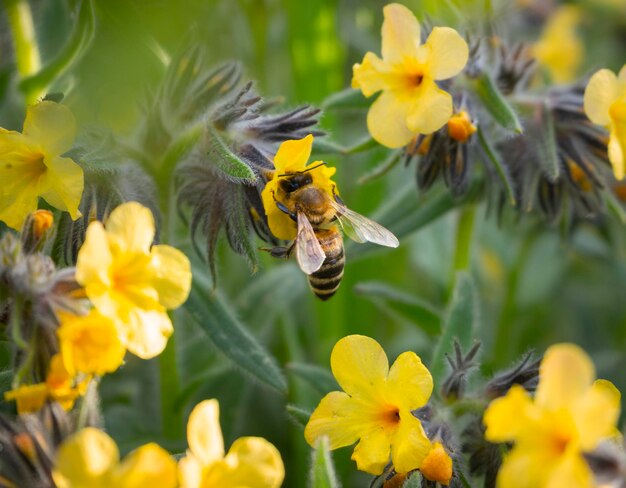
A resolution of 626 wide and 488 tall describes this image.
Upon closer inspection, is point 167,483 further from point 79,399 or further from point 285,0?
point 285,0

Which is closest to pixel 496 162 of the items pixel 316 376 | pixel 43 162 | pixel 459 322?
pixel 459 322

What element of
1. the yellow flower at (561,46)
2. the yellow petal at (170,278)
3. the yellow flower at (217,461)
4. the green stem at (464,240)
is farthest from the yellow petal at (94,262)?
the yellow flower at (561,46)

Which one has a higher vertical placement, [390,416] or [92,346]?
[92,346]

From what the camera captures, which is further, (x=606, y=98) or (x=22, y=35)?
(x=22, y=35)

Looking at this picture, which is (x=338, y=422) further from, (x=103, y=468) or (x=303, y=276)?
(x=303, y=276)

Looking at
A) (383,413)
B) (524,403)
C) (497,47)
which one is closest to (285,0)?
(497,47)

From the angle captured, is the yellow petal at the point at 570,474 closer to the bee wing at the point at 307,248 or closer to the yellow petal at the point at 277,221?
the bee wing at the point at 307,248
